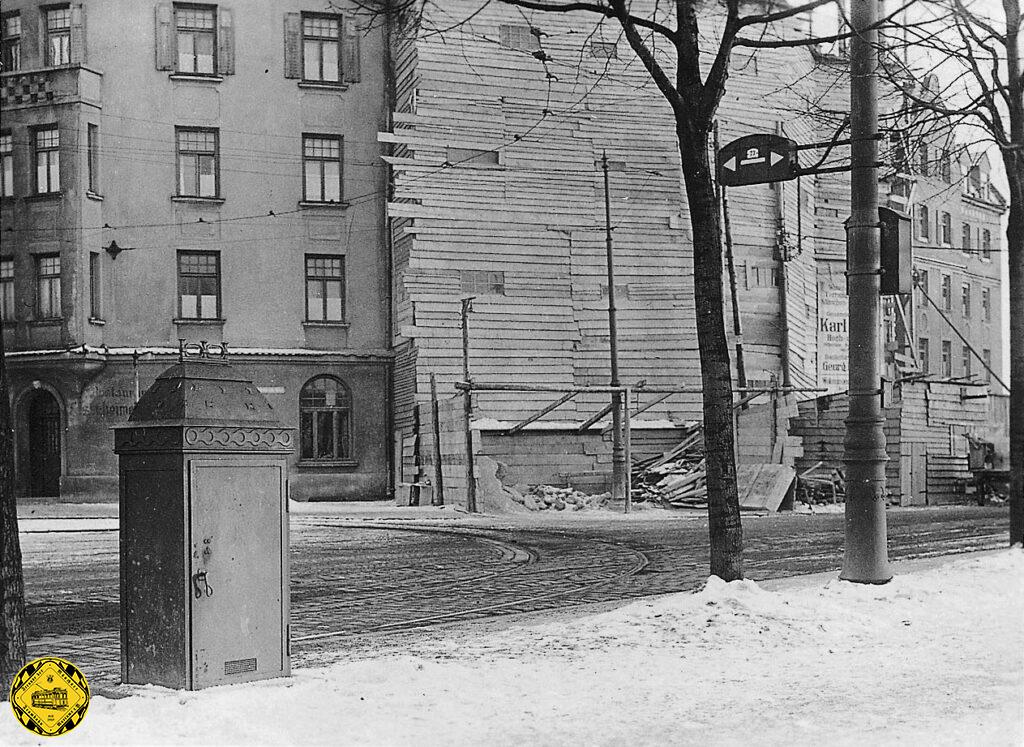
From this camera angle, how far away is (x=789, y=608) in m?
9.26

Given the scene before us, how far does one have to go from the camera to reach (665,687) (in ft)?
23.2

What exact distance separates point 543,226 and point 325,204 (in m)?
6.33

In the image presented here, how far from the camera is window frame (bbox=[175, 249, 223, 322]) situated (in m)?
35.5

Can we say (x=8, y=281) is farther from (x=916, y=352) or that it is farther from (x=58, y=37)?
(x=916, y=352)

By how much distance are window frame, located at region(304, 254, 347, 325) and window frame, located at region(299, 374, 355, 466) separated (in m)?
1.62

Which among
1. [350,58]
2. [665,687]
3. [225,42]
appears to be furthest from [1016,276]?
[225,42]

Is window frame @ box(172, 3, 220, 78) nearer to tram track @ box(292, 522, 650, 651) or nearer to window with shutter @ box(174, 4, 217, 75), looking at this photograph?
window with shutter @ box(174, 4, 217, 75)

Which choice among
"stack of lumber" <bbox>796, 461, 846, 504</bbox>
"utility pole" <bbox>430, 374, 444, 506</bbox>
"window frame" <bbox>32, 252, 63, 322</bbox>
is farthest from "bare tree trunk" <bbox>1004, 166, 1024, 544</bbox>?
"window frame" <bbox>32, 252, 63, 322</bbox>

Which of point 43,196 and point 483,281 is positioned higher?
point 43,196

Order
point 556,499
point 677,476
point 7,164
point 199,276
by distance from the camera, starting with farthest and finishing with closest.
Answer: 1. point 199,276
2. point 7,164
3. point 677,476
4. point 556,499

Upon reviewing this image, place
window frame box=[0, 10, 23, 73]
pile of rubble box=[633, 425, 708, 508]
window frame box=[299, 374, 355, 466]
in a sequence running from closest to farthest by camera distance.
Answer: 1. pile of rubble box=[633, 425, 708, 508]
2. window frame box=[0, 10, 23, 73]
3. window frame box=[299, 374, 355, 466]

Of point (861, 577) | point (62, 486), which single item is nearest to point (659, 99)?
point (62, 486)

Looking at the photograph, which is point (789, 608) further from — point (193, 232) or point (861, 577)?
point (193, 232)

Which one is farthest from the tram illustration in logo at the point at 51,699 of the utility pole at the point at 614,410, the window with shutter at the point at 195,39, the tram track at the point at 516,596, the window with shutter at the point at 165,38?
the window with shutter at the point at 165,38
